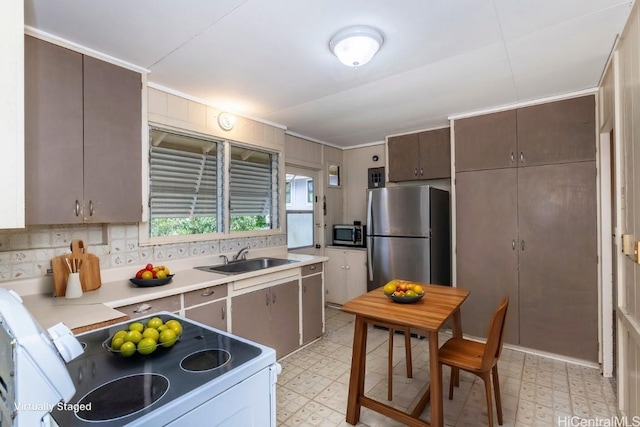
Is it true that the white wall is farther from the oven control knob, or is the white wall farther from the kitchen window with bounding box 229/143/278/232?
the kitchen window with bounding box 229/143/278/232

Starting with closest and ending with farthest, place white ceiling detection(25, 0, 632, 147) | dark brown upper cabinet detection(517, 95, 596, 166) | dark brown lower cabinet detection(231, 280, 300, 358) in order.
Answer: white ceiling detection(25, 0, 632, 147) → dark brown lower cabinet detection(231, 280, 300, 358) → dark brown upper cabinet detection(517, 95, 596, 166)

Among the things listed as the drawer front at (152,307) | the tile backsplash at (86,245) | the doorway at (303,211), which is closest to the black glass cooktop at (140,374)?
the drawer front at (152,307)

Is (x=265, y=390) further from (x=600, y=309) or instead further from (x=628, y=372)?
(x=600, y=309)

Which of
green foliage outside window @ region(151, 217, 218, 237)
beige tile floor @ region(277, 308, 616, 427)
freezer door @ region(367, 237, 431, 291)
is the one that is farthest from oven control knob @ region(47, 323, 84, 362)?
freezer door @ region(367, 237, 431, 291)

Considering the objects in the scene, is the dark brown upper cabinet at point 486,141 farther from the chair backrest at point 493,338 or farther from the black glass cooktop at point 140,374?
the black glass cooktop at point 140,374

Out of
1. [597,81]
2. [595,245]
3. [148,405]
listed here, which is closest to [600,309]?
[595,245]

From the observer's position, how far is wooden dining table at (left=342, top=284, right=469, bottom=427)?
1710 mm

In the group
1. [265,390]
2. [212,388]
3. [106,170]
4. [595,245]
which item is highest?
[106,170]

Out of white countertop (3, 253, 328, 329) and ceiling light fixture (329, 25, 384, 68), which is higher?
ceiling light fixture (329, 25, 384, 68)

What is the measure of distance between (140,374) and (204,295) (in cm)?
134

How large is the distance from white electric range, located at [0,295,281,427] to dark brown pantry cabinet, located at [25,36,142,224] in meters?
1.09

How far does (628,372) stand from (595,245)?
1295 mm

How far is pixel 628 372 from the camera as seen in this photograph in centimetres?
183

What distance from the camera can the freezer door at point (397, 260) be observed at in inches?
134
